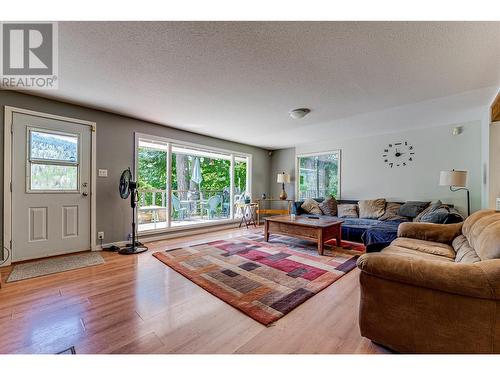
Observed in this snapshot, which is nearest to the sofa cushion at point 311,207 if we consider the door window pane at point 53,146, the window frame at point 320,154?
the window frame at point 320,154

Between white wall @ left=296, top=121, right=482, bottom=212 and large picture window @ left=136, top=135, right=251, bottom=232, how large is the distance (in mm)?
2729

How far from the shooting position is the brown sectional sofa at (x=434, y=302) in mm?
1142

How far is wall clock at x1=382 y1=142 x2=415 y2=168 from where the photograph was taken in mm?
4449

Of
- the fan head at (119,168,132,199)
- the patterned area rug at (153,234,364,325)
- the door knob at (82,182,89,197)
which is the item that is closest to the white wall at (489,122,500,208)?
the patterned area rug at (153,234,364,325)

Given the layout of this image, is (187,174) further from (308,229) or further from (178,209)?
(308,229)

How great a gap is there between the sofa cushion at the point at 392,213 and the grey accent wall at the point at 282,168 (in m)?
2.55

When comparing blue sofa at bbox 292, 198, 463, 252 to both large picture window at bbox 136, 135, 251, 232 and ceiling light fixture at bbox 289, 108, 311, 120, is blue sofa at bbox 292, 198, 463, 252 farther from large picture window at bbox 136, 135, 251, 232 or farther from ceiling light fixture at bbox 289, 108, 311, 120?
large picture window at bbox 136, 135, 251, 232

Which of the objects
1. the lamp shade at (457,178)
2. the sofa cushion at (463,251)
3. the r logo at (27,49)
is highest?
the r logo at (27,49)

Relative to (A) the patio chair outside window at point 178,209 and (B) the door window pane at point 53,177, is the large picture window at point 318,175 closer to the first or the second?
(A) the patio chair outside window at point 178,209

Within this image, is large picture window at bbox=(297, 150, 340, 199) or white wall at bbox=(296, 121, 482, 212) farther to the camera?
large picture window at bbox=(297, 150, 340, 199)

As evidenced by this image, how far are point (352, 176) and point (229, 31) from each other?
4.51 meters

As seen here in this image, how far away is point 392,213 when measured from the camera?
4191 mm

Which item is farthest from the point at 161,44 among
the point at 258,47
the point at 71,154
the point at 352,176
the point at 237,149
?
the point at 352,176
